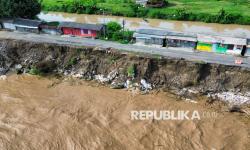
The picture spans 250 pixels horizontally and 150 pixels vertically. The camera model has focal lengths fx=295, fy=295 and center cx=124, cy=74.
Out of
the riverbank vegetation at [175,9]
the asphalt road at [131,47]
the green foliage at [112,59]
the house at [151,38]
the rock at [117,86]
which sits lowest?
the rock at [117,86]

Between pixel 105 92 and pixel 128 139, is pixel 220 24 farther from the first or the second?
pixel 128 139

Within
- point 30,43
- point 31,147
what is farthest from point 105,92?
point 30,43

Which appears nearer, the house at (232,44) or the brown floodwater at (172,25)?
the house at (232,44)

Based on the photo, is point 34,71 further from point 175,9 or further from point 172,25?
point 175,9

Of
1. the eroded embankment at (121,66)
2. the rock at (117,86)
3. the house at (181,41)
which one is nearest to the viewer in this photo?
the eroded embankment at (121,66)

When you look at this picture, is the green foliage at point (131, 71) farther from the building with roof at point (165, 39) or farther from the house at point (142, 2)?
the house at point (142, 2)

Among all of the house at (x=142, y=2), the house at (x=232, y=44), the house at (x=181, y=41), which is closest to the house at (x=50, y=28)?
the house at (x=181, y=41)
